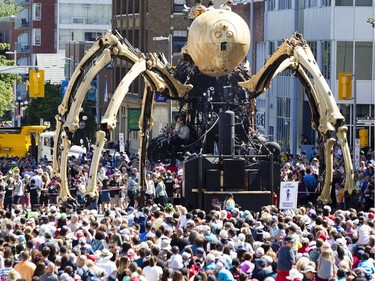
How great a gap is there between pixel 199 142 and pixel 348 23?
2509 centimetres

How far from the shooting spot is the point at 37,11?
5187 inches

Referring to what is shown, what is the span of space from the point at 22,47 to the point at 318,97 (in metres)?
103

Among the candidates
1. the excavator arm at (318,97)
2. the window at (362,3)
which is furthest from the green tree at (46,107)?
the excavator arm at (318,97)

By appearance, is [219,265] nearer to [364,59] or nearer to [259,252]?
[259,252]

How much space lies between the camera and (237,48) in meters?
36.7

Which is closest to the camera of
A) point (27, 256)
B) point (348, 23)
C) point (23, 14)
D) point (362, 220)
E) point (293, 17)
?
point (27, 256)

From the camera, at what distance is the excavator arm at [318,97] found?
3472 cm

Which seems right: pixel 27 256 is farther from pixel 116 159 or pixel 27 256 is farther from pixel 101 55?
pixel 116 159

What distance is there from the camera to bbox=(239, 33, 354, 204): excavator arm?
1367 inches

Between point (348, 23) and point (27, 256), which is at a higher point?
point (348, 23)

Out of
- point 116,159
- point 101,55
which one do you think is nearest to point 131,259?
point 101,55

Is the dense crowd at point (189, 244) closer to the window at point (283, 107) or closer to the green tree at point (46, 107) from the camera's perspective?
the window at point (283, 107)

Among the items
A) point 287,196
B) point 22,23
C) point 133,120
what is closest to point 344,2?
point 133,120

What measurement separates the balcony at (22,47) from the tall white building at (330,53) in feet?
219
